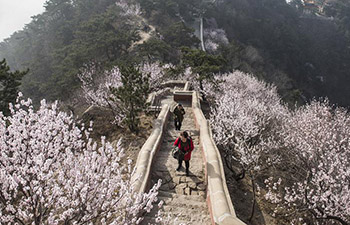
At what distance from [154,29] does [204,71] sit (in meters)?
39.9

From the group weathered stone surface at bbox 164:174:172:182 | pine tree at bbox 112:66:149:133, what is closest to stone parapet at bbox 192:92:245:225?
weathered stone surface at bbox 164:174:172:182

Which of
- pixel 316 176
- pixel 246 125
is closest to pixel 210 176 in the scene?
pixel 246 125

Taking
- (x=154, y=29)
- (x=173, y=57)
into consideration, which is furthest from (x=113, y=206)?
(x=154, y=29)

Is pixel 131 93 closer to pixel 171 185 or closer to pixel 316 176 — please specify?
pixel 171 185

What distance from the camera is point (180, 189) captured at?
752 cm

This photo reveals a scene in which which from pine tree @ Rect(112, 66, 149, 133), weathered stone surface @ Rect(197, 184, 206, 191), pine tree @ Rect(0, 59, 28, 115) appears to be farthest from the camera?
pine tree @ Rect(0, 59, 28, 115)

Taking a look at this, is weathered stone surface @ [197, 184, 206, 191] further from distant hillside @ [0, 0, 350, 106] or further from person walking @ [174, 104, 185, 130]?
distant hillside @ [0, 0, 350, 106]

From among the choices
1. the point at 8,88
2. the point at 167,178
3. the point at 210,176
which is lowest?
the point at 210,176

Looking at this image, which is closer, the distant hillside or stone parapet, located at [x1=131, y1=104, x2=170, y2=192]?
stone parapet, located at [x1=131, y1=104, x2=170, y2=192]

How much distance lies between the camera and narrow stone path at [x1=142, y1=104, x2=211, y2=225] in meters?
6.30

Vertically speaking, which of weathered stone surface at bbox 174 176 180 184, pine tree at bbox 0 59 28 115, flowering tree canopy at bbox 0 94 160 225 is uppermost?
pine tree at bbox 0 59 28 115

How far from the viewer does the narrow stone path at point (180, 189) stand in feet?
20.7

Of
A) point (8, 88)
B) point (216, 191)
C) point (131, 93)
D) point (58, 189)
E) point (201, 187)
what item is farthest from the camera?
point (8, 88)

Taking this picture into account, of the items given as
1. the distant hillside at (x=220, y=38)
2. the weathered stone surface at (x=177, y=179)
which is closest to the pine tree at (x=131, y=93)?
the weathered stone surface at (x=177, y=179)
